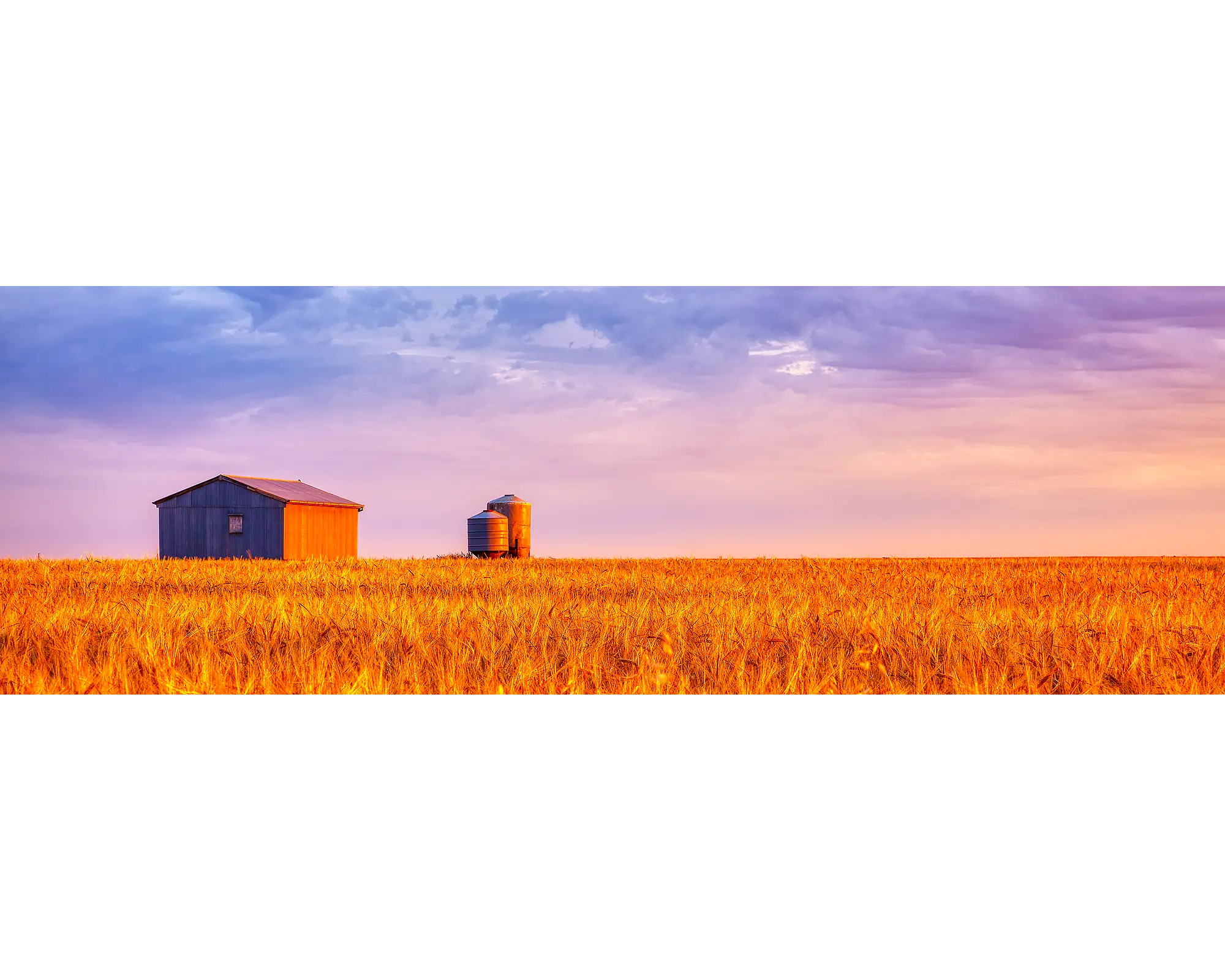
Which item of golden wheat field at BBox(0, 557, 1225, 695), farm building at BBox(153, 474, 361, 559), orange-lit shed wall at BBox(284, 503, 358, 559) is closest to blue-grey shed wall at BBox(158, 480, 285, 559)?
farm building at BBox(153, 474, 361, 559)

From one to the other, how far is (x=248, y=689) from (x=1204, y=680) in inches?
207

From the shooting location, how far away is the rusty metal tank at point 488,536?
20609 mm

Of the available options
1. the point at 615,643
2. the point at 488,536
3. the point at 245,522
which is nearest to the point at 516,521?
the point at 488,536

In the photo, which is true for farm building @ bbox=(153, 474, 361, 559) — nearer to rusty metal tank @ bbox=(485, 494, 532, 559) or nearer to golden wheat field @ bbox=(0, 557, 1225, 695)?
rusty metal tank @ bbox=(485, 494, 532, 559)

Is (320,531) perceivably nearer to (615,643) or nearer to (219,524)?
(219,524)

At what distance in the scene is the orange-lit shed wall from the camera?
1961 cm

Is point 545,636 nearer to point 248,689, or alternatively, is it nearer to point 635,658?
point 635,658

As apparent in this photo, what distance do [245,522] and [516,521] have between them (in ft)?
19.0

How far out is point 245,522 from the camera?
19641mm

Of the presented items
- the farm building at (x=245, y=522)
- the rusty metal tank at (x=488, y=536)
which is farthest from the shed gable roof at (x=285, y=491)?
the rusty metal tank at (x=488, y=536)

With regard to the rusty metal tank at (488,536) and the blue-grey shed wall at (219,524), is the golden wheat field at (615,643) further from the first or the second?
the rusty metal tank at (488,536)

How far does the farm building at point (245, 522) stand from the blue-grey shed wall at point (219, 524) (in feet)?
0.04

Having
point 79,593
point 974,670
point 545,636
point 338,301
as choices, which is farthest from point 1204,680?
point 79,593

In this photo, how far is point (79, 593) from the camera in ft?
26.1
